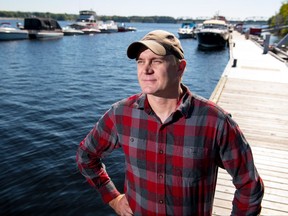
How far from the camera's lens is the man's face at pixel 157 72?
2.03 meters

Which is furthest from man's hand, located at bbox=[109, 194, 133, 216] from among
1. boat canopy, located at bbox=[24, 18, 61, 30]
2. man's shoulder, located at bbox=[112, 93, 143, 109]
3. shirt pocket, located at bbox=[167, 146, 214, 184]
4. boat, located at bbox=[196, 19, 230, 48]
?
boat canopy, located at bbox=[24, 18, 61, 30]

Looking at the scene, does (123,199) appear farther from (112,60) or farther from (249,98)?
(112,60)

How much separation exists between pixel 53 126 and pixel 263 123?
26.0ft

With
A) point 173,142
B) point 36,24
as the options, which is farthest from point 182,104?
point 36,24

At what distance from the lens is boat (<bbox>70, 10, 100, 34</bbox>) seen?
79.9 m

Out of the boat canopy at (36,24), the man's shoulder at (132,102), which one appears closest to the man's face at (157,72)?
the man's shoulder at (132,102)

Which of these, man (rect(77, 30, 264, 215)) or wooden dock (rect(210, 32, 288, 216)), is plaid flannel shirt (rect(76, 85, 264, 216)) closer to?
man (rect(77, 30, 264, 215))

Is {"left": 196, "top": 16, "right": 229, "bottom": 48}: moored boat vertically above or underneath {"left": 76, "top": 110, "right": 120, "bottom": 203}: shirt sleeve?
underneath

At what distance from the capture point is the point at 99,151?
257 cm

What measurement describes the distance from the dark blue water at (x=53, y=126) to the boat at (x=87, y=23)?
5448 centimetres

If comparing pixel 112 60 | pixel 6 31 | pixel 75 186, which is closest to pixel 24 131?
pixel 75 186

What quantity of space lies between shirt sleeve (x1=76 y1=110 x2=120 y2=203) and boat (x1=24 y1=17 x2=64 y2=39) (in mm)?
58213

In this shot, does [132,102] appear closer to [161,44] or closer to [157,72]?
[157,72]

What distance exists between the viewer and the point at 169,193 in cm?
219
